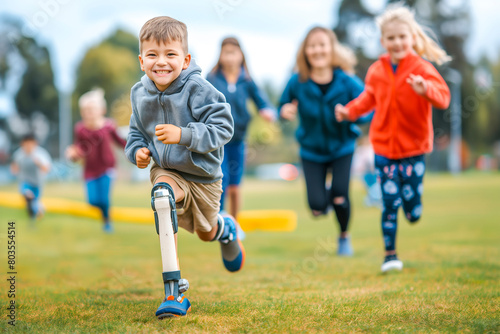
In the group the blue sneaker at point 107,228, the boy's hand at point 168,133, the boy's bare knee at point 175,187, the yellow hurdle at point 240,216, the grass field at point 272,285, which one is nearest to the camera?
the grass field at point 272,285

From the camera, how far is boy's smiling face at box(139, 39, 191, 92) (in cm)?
324

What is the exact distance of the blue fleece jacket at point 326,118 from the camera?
6.02 meters

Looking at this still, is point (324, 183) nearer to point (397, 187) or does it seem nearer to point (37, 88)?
point (397, 187)

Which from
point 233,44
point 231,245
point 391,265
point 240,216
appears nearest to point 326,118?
point 233,44

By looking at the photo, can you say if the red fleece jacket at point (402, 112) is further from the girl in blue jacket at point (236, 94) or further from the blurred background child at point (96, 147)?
the blurred background child at point (96, 147)

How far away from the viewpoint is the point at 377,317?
119 inches

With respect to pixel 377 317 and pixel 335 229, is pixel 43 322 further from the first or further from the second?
pixel 335 229

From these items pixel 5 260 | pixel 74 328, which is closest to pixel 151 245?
pixel 5 260

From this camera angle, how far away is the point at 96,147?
29.2 feet

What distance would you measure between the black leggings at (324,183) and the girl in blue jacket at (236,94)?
2.92 feet

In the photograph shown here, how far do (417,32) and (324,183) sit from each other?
80.2 inches

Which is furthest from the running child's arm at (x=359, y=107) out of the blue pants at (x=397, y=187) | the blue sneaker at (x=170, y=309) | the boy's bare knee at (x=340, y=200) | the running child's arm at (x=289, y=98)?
the blue sneaker at (x=170, y=309)

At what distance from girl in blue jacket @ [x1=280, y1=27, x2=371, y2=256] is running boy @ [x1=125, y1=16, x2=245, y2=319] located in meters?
2.51

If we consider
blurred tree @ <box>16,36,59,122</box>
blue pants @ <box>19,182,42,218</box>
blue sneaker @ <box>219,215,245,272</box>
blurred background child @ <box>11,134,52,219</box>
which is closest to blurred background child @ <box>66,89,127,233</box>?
blurred background child @ <box>11,134,52,219</box>
